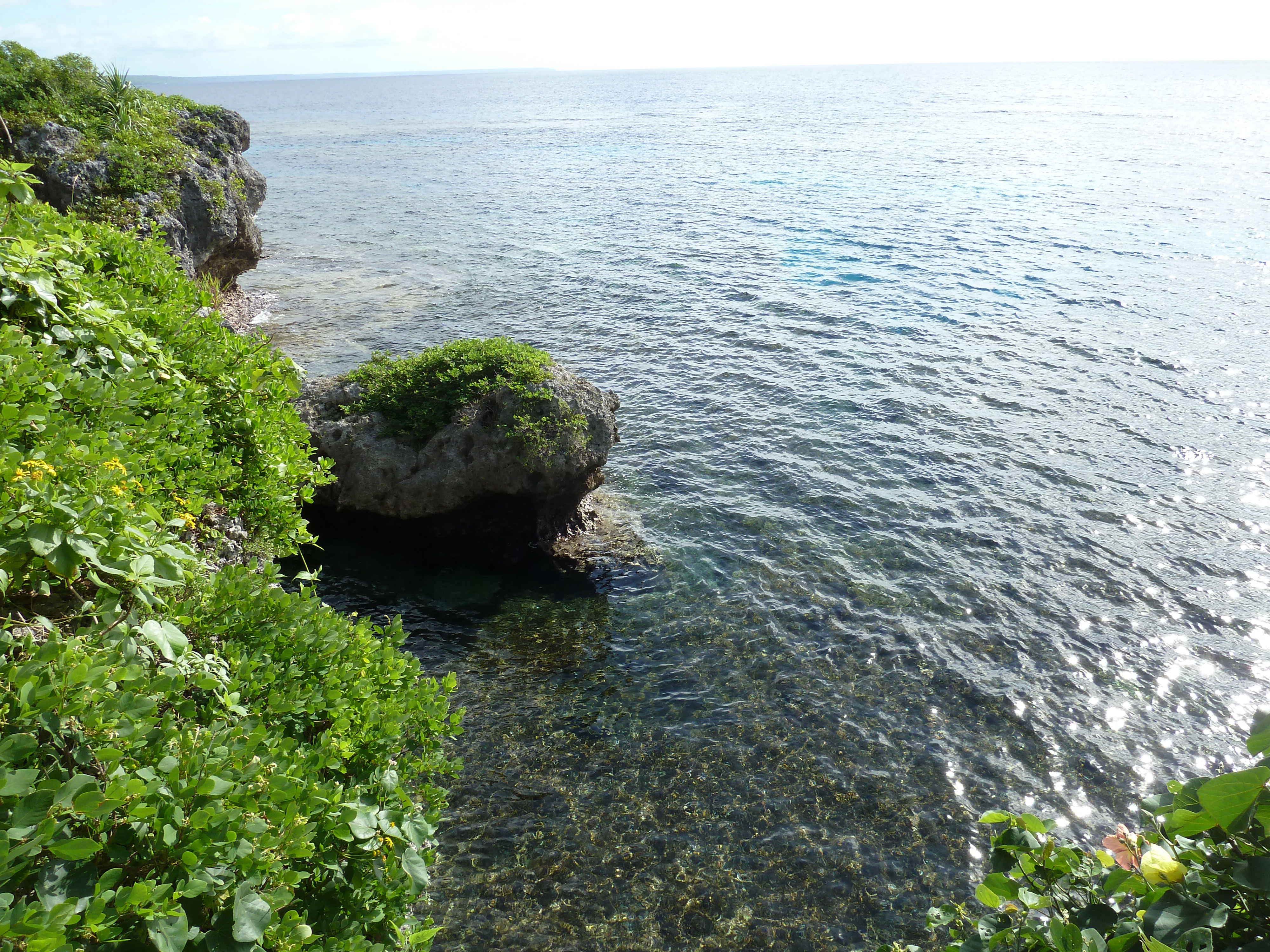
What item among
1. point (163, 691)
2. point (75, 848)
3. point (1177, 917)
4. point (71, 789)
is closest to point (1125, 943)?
point (1177, 917)

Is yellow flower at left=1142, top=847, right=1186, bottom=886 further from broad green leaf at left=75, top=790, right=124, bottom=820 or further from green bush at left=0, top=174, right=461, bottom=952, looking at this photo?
broad green leaf at left=75, top=790, right=124, bottom=820

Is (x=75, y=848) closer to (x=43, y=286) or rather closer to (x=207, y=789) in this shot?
(x=207, y=789)

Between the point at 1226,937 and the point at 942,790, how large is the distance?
749 cm

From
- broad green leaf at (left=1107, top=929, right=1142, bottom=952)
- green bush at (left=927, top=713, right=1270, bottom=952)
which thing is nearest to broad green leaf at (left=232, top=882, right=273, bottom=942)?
green bush at (left=927, top=713, right=1270, bottom=952)

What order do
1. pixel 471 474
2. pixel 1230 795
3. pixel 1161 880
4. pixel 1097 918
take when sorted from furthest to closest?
Answer: pixel 471 474 → pixel 1097 918 → pixel 1161 880 → pixel 1230 795

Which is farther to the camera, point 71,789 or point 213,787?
point 213,787

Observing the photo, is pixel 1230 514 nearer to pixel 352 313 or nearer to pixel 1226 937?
pixel 1226 937

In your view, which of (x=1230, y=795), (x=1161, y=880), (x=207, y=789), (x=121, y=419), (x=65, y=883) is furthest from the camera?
(x=121, y=419)

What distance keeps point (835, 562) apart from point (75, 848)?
506 inches

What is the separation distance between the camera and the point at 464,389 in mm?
14328

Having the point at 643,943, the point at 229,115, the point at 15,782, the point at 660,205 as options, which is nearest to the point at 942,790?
the point at 643,943

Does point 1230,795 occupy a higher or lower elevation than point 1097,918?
higher

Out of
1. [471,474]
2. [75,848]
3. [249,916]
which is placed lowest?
[471,474]

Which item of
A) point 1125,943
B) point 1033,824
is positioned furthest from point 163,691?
point 1125,943
